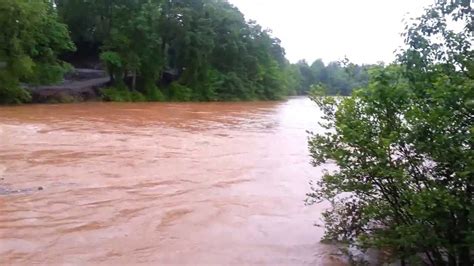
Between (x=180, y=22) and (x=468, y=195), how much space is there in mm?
35008

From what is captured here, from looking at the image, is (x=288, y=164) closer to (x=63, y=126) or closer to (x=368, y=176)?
(x=368, y=176)

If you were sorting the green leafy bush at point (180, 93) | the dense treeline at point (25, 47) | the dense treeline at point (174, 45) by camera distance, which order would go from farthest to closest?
the green leafy bush at point (180, 93) < the dense treeline at point (174, 45) < the dense treeline at point (25, 47)

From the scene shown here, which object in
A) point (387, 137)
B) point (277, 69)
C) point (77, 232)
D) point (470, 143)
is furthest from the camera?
point (277, 69)

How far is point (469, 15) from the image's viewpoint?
4.25m

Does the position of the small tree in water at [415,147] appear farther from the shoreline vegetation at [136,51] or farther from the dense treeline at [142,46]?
the dense treeline at [142,46]

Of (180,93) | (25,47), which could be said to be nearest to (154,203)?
(25,47)

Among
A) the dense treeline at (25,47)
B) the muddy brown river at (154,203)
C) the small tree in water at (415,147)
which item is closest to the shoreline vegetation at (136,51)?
the dense treeline at (25,47)

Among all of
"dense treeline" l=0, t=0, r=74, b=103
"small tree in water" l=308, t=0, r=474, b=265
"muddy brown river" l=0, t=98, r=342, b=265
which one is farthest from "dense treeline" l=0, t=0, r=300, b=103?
"small tree in water" l=308, t=0, r=474, b=265

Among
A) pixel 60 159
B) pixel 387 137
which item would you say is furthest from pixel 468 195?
pixel 60 159

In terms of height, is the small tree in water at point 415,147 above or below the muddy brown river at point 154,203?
above

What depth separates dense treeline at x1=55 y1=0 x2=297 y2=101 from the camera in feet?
116

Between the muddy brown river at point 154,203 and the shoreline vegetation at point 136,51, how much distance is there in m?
13.5

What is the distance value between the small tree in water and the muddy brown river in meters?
1.16

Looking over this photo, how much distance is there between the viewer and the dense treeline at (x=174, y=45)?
35.4 meters
